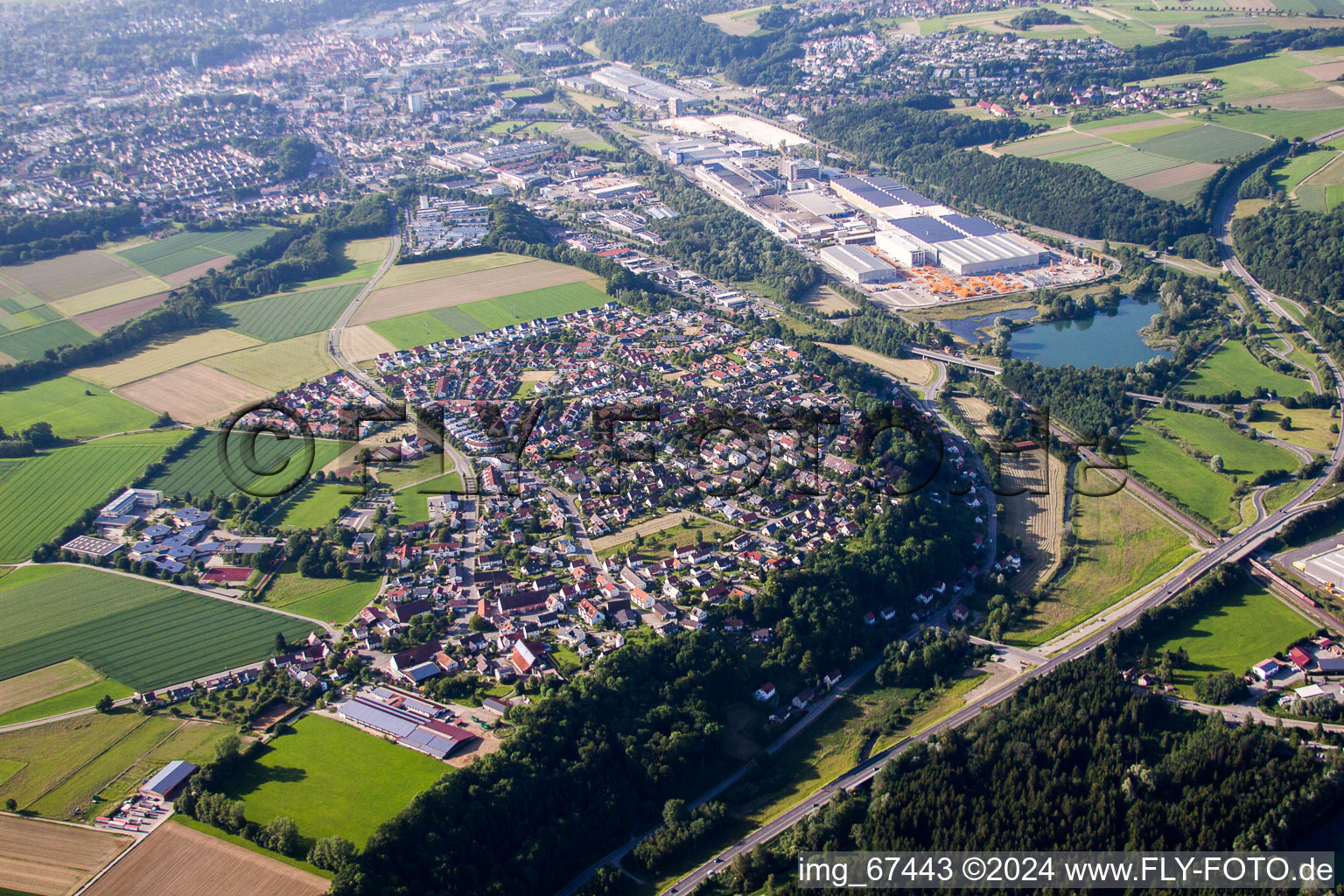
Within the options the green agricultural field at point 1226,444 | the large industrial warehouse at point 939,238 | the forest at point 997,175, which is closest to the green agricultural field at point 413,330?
the large industrial warehouse at point 939,238

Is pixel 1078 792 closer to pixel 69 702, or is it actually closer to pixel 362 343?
pixel 69 702

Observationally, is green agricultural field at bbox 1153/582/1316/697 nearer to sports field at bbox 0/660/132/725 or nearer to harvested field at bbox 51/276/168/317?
sports field at bbox 0/660/132/725

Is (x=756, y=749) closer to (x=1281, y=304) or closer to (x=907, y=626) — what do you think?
(x=907, y=626)

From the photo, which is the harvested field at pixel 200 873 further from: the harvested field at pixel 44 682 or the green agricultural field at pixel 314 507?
the green agricultural field at pixel 314 507

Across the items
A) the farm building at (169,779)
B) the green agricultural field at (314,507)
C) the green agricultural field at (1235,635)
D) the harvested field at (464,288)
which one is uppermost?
the harvested field at (464,288)

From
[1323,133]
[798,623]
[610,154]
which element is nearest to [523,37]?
[610,154]

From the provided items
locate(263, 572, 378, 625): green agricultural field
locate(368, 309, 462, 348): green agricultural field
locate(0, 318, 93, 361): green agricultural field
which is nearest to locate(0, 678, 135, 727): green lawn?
locate(263, 572, 378, 625): green agricultural field
